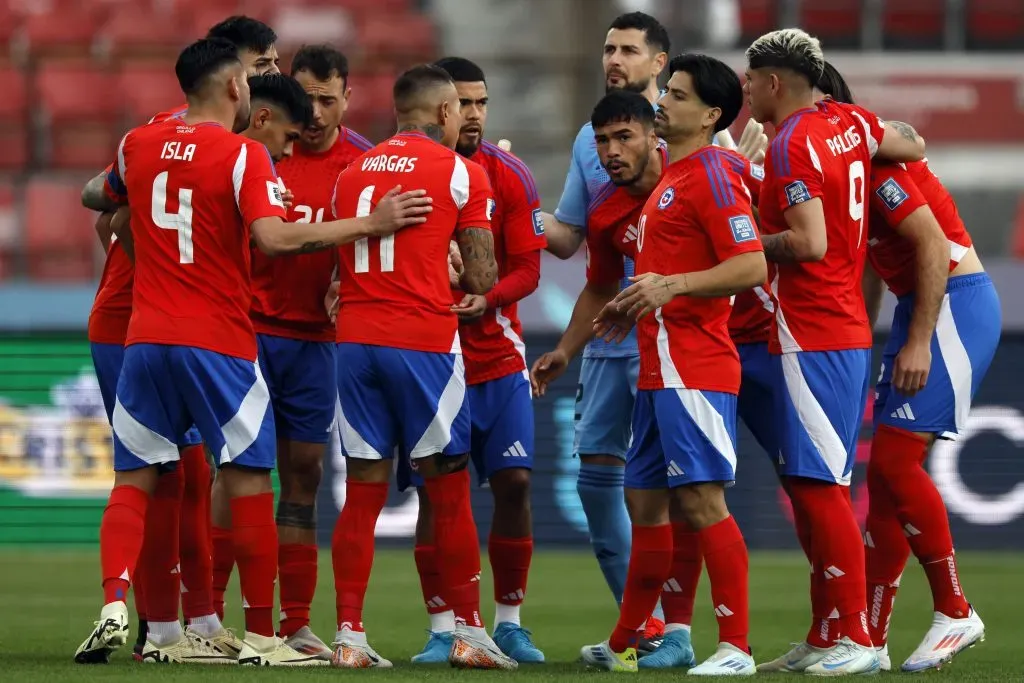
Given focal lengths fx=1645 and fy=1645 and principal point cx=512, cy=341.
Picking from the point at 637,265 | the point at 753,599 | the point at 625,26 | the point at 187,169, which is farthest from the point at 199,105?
the point at 753,599

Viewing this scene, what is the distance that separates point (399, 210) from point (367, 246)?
0.21 metres

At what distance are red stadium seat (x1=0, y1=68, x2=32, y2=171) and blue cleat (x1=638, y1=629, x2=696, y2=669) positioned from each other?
10.6 meters

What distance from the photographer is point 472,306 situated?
6.46 metres

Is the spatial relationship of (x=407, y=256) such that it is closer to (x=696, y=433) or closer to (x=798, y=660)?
(x=696, y=433)

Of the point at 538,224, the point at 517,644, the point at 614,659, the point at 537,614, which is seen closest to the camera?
the point at 614,659

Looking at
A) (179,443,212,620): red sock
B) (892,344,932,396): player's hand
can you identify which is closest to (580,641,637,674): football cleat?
(892,344,932,396): player's hand

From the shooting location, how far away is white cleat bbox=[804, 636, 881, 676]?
19.2 ft

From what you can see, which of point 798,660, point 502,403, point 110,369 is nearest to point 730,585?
point 798,660

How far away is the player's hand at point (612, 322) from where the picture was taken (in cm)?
574

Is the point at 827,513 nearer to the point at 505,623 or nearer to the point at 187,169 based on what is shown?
the point at 505,623

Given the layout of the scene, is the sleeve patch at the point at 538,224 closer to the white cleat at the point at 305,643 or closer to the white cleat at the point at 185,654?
the white cleat at the point at 305,643

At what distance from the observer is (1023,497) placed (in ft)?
39.0

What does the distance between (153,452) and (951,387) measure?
3.04m

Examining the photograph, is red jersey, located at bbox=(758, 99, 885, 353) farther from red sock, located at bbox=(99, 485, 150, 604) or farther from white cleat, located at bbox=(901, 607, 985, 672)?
red sock, located at bbox=(99, 485, 150, 604)
